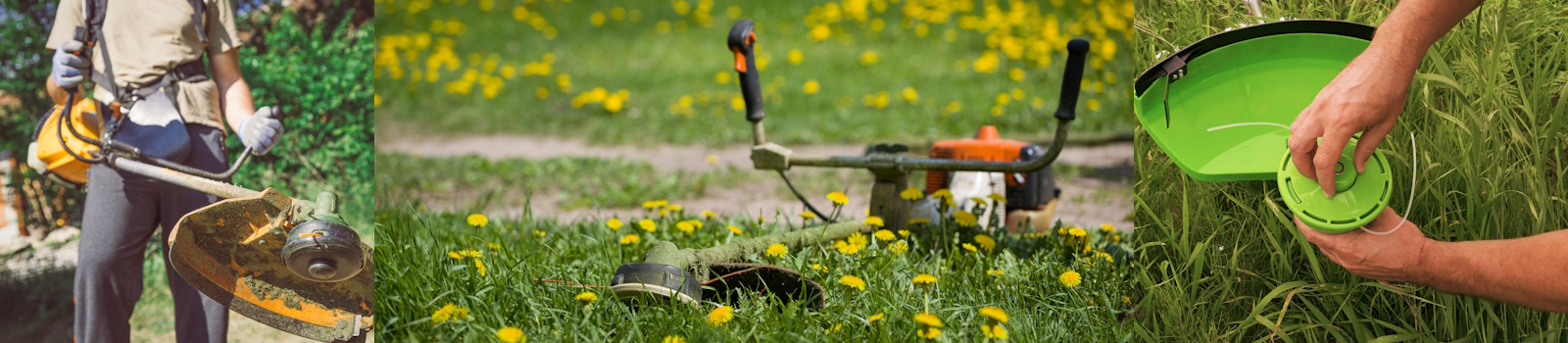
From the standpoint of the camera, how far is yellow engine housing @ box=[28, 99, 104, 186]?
1.61 metres

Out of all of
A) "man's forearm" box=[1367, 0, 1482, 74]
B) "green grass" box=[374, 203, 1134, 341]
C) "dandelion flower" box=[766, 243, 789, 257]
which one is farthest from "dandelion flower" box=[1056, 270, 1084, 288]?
"man's forearm" box=[1367, 0, 1482, 74]

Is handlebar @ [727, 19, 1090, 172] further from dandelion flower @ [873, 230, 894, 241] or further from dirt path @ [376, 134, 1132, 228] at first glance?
dirt path @ [376, 134, 1132, 228]

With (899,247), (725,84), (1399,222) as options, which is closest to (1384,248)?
(1399,222)

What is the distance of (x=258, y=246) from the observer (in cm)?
162

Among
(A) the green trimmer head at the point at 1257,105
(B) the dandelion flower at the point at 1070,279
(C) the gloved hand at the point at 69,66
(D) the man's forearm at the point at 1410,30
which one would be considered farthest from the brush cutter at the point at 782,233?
(C) the gloved hand at the point at 69,66

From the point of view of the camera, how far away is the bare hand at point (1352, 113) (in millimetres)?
1314

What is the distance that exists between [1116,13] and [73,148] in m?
6.67

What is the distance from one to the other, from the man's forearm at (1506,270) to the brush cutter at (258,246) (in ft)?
5.64

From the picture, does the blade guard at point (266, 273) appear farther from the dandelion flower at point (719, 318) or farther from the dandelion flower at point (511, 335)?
the dandelion flower at point (719, 318)

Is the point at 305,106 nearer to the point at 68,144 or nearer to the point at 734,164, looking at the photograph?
the point at 68,144

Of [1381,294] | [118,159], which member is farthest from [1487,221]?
[118,159]

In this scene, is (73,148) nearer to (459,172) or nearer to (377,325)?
(377,325)

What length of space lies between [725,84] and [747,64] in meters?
5.15

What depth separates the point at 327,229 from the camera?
1535 mm
